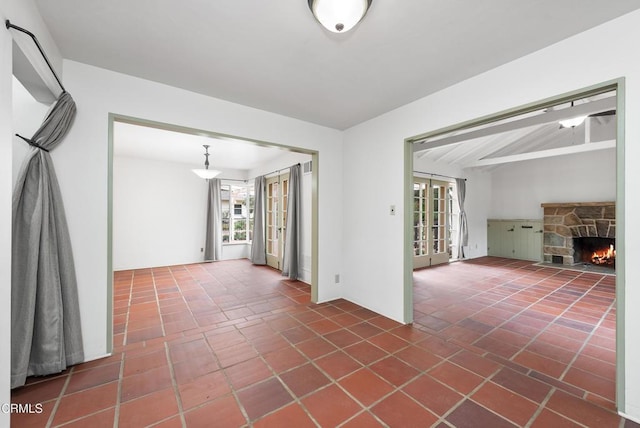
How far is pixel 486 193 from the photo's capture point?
25.7ft

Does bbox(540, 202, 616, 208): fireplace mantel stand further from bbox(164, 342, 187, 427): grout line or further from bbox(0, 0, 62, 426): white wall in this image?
bbox(0, 0, 62, 426): white wall

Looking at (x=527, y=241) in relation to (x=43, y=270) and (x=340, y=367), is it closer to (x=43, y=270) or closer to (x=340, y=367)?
(x=340, y=367)

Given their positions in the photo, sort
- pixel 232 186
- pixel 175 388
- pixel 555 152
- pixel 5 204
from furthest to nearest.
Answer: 1. pixel 232 186
2. pixel 555 152
3. pixel 175 388
4. pixel 5 204

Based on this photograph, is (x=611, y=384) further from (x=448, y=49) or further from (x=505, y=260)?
(x=505, y=260)

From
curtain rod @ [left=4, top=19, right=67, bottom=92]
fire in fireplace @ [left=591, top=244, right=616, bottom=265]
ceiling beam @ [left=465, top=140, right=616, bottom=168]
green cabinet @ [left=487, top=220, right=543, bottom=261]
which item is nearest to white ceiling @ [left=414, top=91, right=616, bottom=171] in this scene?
ceiling beam @ [left=465, top=140, right=616, bottom=168]

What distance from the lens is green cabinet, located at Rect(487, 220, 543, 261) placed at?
22.2 feet

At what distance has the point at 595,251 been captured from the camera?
6230mm

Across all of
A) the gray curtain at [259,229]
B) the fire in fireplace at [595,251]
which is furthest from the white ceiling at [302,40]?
the fire in fireplace at [595,251]

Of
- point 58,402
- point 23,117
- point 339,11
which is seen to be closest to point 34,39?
point 23,117

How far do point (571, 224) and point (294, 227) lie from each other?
22.6 ft

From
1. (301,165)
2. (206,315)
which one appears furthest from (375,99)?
(206,315)

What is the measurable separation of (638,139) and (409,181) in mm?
1682

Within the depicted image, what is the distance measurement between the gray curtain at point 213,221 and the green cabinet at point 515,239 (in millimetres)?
8074

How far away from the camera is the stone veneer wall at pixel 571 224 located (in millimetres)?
5750
